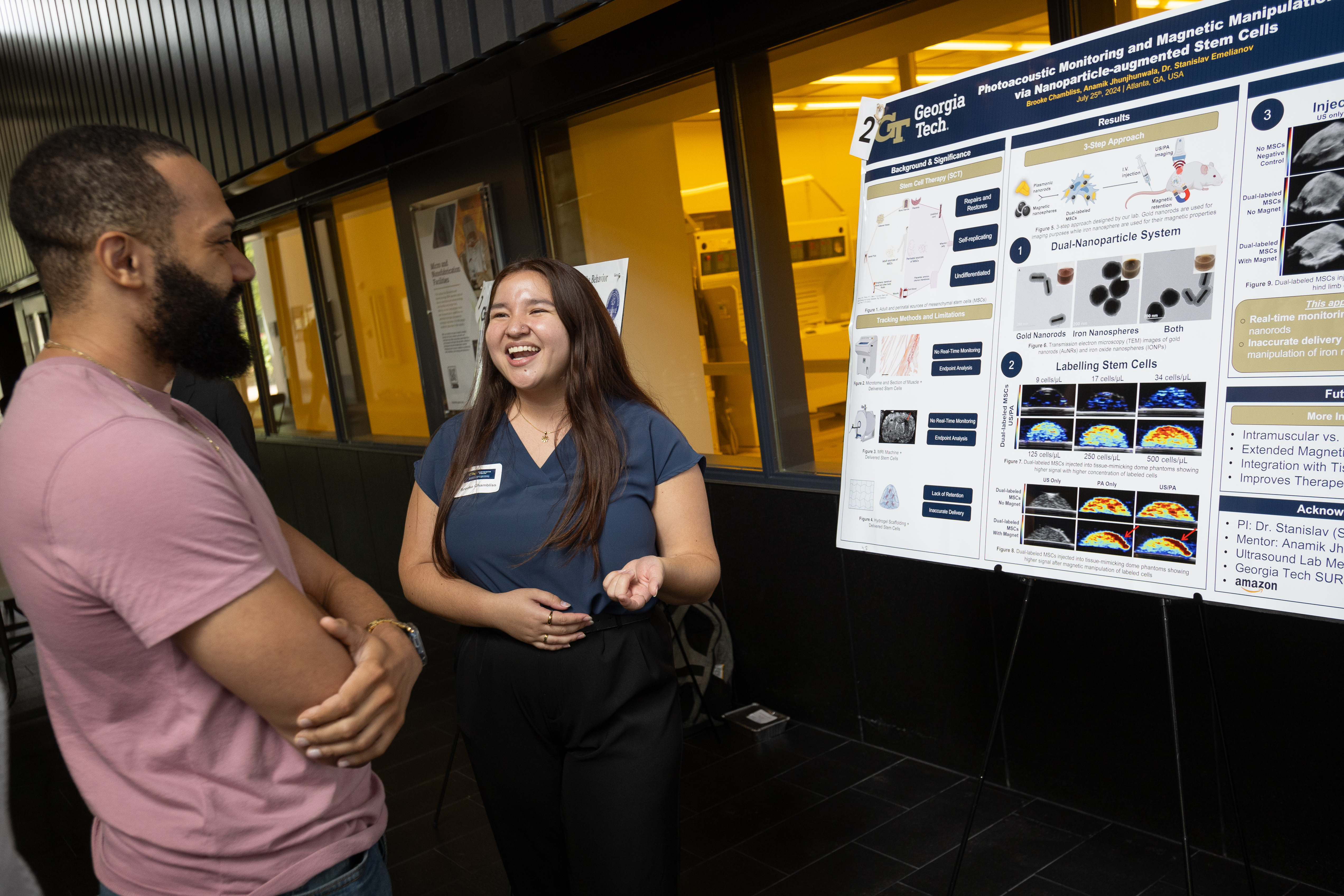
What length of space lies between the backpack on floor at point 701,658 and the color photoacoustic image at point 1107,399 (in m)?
2.22

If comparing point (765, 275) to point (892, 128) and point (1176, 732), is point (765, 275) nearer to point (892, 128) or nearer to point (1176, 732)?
point (892, 128)

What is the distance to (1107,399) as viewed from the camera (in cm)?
199

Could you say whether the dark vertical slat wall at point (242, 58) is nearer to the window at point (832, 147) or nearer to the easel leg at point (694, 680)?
the window at point (832, 147)

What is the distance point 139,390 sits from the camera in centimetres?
106

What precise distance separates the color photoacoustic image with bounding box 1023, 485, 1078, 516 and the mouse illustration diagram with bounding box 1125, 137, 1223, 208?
0.62 m

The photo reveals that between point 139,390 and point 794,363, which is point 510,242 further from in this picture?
point 139,390

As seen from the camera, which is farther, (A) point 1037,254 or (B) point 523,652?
(A) point 1037,254

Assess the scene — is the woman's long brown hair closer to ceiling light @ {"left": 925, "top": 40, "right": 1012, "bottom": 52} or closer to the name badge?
the name badge

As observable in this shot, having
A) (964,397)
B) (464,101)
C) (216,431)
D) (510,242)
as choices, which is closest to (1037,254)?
(964,397)

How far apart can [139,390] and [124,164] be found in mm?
243

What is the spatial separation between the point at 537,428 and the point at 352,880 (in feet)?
3.72

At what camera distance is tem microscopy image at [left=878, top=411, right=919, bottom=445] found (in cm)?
237

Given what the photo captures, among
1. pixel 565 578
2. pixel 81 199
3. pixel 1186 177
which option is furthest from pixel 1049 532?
pixel 81 199

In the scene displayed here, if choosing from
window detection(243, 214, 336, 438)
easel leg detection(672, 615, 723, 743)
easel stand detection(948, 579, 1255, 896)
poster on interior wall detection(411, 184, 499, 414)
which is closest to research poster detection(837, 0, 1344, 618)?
easel stand detection(948, 579, 1255, 896)
